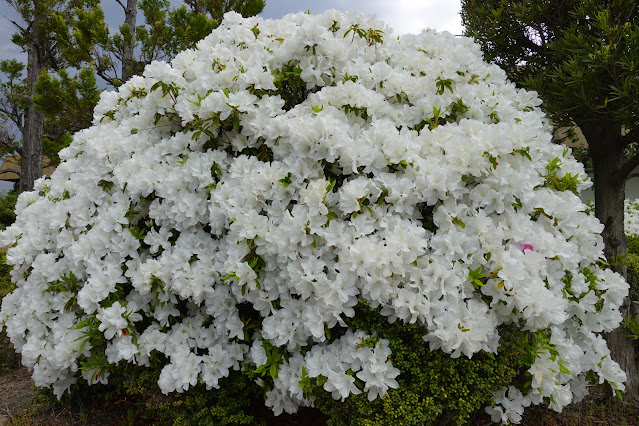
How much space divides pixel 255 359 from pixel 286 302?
1.27 feet

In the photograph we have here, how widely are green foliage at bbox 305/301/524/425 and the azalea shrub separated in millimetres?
11

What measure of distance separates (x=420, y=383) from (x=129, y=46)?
1040 centimetres

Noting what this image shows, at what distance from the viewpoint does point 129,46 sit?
1049cm

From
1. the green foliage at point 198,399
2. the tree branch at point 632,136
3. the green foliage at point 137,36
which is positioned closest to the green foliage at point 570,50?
the tree branch at point 632,136

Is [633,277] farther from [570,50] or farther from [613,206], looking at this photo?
[570,50]

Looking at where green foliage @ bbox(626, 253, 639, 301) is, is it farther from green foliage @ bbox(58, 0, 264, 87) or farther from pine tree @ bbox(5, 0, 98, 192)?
pine tree @ bbox(5, 0, 98, 192)

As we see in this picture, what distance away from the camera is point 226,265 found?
2.73m

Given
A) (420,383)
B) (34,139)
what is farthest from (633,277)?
(34,139)

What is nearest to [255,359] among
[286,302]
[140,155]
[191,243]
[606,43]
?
[286,302]

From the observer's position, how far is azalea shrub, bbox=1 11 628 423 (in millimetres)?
2498

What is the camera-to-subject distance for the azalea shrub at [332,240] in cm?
250

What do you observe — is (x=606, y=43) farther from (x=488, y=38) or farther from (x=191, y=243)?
(x=191, y=243)

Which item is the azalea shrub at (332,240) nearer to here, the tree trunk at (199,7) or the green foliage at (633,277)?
the green foliage at (633,277)

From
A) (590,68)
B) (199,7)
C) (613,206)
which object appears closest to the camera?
(590,68)
